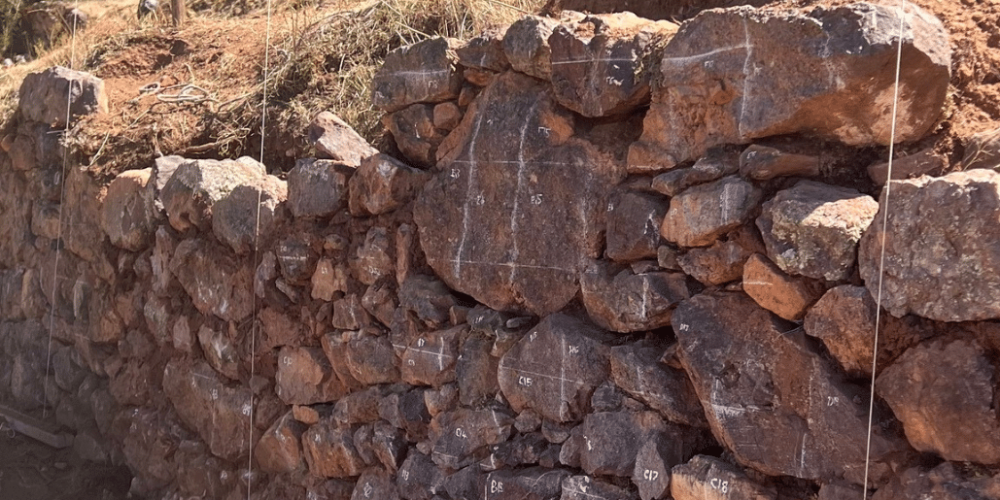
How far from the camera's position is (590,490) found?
362cm

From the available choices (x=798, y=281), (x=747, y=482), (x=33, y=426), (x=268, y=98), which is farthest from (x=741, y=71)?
(x=33, y=426)

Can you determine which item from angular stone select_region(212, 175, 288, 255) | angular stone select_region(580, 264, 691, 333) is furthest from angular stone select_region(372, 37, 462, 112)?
angular stone select_region(580, 264, 691, 333)

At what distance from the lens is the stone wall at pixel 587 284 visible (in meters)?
2.94

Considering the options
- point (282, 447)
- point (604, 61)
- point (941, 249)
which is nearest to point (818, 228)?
point (941, 249)

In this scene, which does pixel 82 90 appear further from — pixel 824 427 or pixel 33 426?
pixel 824 427

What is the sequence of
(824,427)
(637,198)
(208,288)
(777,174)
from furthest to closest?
(208,288), (637,198), (777,174), (824,427)

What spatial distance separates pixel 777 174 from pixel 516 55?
1.16 meters

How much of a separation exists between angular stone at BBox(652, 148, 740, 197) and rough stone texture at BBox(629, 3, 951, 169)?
6cm

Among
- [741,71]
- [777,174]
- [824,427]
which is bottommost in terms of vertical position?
[824,427]

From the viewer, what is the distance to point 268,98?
6.10 m

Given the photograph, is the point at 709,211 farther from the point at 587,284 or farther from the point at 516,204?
the point at 516,204

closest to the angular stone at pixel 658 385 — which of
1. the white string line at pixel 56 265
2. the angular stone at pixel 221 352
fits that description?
the angular stone at pixel 221 352

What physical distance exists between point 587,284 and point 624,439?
0.54 metres

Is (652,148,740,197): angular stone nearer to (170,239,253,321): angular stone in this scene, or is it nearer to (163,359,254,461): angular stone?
(170,239,253,321): angular stone
